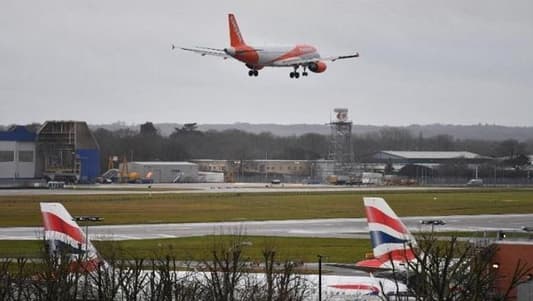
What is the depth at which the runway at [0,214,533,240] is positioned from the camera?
Result: 10781 cm

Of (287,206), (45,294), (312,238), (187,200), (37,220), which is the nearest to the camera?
(45,294)

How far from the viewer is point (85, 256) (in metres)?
63.2

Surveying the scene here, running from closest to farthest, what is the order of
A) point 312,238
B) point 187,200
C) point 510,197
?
point 312,238
point 187,200
point 510,197

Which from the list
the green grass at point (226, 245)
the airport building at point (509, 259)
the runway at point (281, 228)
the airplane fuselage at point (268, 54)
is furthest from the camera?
the airplane fuselage at point (268, 54)

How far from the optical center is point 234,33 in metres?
138

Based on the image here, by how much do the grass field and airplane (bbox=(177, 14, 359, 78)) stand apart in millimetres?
18213

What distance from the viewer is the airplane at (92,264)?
58.1m

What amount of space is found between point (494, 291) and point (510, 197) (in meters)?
130

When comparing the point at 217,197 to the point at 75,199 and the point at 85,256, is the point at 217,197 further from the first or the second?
the point at 85,256

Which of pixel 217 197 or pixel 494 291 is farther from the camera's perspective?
pixel 217 197

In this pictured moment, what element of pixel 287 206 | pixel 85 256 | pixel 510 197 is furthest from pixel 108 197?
pixel 85 256

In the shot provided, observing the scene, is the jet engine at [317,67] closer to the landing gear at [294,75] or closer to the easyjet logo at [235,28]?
the landing gear at [294,75]

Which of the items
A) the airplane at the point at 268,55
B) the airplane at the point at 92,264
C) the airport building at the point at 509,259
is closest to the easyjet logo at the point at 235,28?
the airplane at the point at 268,55

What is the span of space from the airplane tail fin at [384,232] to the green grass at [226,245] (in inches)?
702
